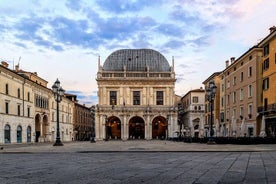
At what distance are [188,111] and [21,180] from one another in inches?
3923

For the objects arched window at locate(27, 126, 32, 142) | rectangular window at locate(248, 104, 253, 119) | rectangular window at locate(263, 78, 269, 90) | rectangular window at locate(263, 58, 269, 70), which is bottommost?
arched window at locate(27, 126, 32, 142)

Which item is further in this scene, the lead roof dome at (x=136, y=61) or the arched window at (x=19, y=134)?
the lead roof dome at (x=136, y=61)

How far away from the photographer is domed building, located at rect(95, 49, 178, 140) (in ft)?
320

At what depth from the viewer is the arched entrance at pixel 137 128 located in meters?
104

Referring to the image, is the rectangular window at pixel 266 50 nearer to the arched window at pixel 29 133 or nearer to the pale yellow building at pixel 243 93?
the pale yellow building at pixel 243 93

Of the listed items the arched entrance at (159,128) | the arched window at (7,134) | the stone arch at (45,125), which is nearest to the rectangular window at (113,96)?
the arched entrance at (159,128)

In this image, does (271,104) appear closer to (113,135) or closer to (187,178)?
(187,178)

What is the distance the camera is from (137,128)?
104250mm

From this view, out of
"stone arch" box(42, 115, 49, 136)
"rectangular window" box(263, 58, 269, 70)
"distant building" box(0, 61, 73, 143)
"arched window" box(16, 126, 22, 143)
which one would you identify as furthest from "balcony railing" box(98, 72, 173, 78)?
"rectangular window" box(263, 58, 269, 70)

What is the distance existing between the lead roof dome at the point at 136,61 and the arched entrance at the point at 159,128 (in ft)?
46.8

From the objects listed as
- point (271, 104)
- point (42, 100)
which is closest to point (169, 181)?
point (271, 104)

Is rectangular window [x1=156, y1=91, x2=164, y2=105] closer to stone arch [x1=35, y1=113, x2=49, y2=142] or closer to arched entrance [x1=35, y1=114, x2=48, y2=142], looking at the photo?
stone arch [x1=35, y1=113, x2=49, y2=142]

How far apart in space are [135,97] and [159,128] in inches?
458

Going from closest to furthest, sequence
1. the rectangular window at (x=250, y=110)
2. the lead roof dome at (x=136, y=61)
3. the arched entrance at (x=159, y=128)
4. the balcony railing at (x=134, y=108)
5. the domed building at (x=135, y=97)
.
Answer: the rectangular window at (x=250, y=110) < the domed building at (x=135, y=97) < the balcony railing at (x=134, y=108) < the arched entrance at (x=159, y=128) < the lead roof dome at (x=136, y=61)
